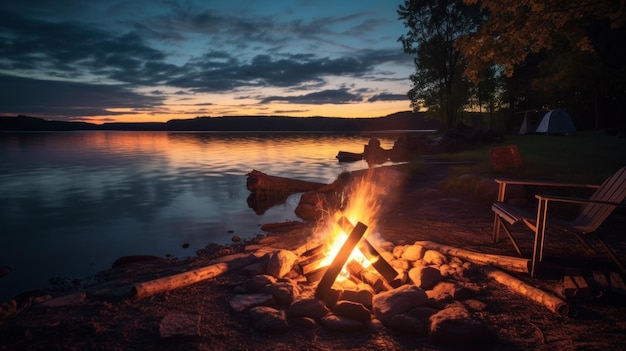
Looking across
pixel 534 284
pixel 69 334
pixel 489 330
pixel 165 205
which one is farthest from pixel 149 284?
pixel 165 205

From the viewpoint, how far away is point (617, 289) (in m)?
3.92

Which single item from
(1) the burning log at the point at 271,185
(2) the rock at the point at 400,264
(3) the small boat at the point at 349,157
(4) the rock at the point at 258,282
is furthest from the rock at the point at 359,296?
(3) the small boat at the point at 349,157

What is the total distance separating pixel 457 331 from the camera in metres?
3.38

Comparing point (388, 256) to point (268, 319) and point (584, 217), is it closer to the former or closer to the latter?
point (268, 319)

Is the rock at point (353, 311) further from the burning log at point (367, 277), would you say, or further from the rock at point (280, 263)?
the rock at point (280, 263)

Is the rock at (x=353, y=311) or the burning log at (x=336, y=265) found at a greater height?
the burning log at (x=336, y=265)

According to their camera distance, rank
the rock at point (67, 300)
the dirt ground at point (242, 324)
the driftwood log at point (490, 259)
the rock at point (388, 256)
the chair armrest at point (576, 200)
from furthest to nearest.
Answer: the rock at point (388, 256) < the driftwood log at point (490, 259) < the chair armrest at point (576, 200) < the rock at point (67, 300) < the dirt ground at point (242, 324)

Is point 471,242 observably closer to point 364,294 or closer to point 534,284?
point 534,284

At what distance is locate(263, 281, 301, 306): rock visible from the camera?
4.14 meters

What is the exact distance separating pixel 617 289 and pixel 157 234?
10.3 m

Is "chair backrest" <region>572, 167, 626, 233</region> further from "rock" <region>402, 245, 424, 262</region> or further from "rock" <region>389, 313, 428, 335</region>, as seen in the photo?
"rock" <region>389, 313, 428, 335</region>

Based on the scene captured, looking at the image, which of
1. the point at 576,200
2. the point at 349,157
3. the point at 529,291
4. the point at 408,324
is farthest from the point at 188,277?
the point at 349,157

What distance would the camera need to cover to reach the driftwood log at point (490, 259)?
478cm

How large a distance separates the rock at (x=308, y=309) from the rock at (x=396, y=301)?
0.56m
